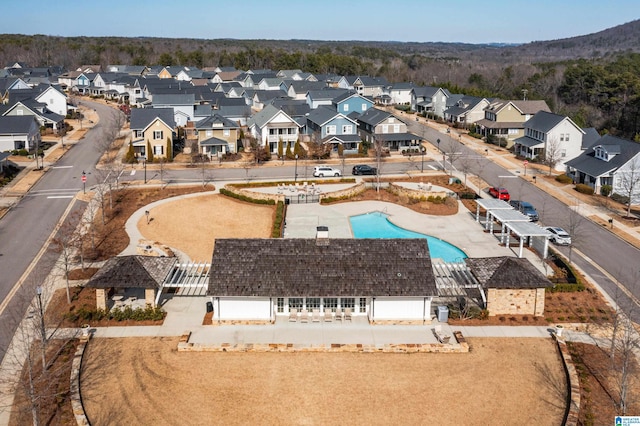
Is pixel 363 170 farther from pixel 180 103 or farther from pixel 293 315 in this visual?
pixel 180 103

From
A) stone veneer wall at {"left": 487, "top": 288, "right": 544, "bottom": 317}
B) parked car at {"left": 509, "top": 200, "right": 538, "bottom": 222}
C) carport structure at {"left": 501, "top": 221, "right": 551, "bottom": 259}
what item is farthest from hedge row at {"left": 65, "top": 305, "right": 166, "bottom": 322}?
parked car at {"left": 509, "top": 200, "right": 538, "bottom": 222}

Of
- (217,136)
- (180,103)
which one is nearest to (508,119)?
(217,136)

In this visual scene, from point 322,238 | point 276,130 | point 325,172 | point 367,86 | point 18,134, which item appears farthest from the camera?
point 367,86

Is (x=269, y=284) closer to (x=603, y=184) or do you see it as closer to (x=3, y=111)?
(x=603, y=184)

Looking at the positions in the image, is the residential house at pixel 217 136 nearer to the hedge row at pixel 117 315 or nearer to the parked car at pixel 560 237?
the parked car at pixel 560 237

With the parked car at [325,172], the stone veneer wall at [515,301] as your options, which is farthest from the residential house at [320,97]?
the stone veneer wall at [515,301]
